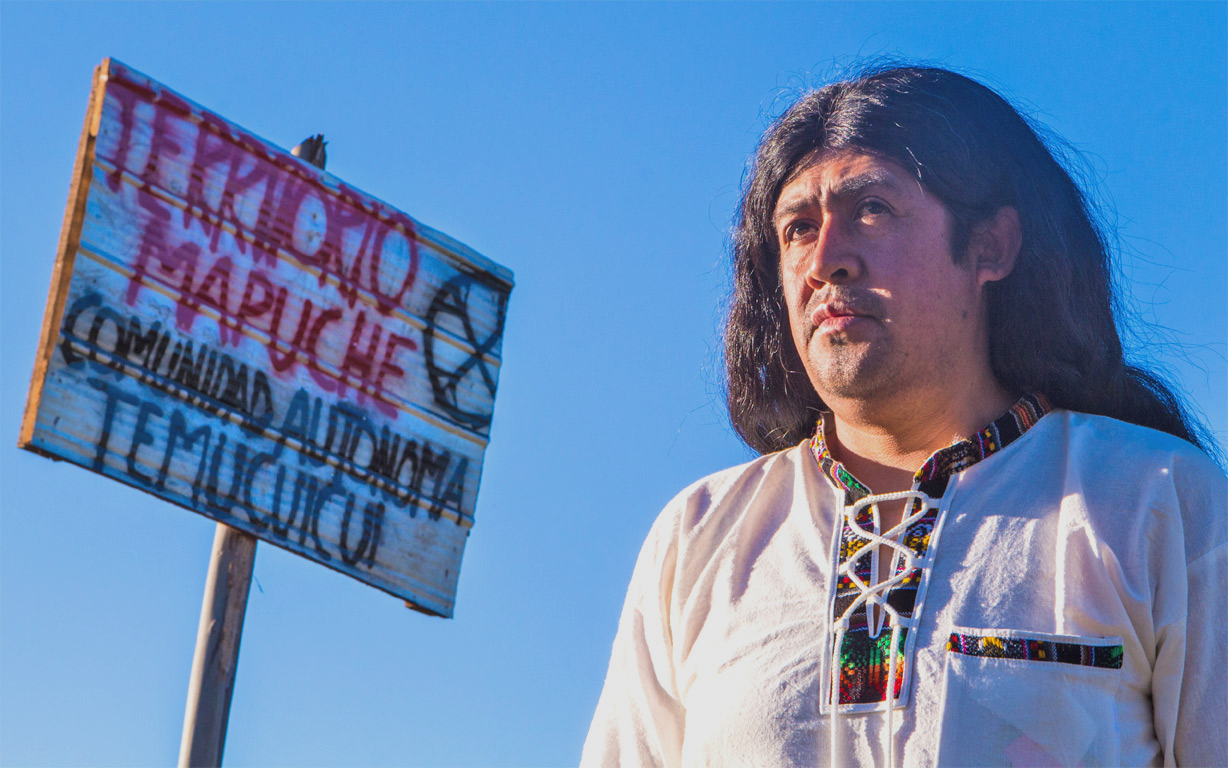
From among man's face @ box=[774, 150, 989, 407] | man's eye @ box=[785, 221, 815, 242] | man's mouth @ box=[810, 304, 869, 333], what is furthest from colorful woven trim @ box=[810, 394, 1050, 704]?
man's eye @ box=[785, 221, 815, 242]

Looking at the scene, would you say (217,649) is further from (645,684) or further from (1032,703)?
(1032,703)

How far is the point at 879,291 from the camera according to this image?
1937 mm

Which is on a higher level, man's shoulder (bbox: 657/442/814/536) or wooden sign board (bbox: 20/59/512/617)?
wooden sign board (bbox: 20/59/512/617)

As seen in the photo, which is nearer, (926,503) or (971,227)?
(926,503)

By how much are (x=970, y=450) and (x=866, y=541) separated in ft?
0.67

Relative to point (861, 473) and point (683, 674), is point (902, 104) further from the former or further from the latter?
point (683, 674)

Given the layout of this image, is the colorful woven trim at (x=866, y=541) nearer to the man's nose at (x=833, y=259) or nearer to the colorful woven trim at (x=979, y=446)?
the colorful woven trim at (x=979, y=446)

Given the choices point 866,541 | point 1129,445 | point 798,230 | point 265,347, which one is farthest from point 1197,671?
point 265,347

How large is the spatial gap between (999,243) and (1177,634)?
2.48 feet

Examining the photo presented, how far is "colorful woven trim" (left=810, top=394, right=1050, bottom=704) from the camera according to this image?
1.67 m

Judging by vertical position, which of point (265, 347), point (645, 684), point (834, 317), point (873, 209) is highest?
point (265, 347)

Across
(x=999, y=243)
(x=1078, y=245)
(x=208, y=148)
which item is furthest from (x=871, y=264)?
(x=208, y=148)

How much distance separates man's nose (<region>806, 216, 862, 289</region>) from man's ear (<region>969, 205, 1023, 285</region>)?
0.75ft

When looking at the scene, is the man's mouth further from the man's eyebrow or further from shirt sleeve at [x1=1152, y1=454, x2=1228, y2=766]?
shirt sleeve at [x1=1152, y1=454, x2=1228, y2=766]
